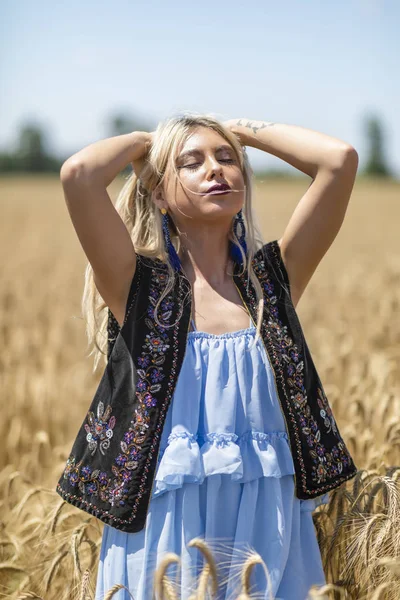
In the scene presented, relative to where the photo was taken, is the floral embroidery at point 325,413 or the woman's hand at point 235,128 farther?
the woman's hand at point 235,128

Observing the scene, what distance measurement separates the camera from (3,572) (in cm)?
253

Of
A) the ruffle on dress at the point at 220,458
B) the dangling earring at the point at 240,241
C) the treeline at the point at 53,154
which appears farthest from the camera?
the treeline at the point at 53,154

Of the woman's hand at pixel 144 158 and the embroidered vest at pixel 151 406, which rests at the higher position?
the woman's hand at pixel 144 158

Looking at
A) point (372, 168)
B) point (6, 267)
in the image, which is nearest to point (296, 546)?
point (6, 267)

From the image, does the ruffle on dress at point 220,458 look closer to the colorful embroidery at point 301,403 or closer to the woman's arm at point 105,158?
the colorful embroidery at point 301,403

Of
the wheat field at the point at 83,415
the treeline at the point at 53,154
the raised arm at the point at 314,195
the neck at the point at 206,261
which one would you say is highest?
the treeline at the point at 53,154

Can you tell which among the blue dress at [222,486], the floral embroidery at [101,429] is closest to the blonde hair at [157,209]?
the blue dress at [222,486]

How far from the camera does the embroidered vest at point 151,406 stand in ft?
7.13

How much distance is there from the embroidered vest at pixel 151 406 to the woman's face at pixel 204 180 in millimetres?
193

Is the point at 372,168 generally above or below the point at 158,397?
above

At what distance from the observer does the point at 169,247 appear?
2445mm

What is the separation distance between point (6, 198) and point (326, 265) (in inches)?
696

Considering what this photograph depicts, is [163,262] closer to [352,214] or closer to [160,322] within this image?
[160,322]

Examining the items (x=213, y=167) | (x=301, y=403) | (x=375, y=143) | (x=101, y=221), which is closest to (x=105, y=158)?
Answer: (x=101, y=221)
